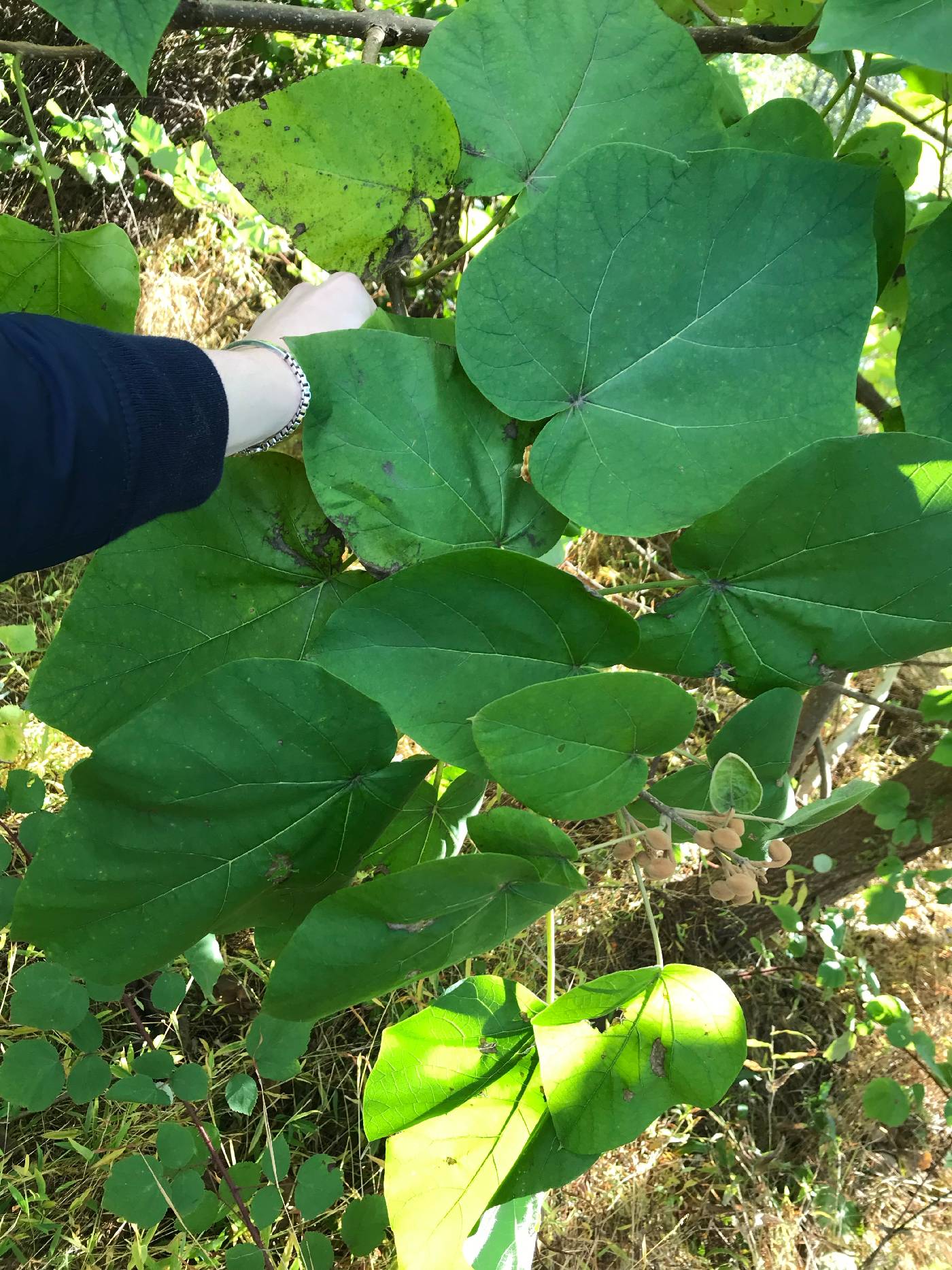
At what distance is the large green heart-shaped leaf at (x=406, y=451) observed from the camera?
0.43m

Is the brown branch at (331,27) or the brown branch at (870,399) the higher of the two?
the brown branch at (331,27)

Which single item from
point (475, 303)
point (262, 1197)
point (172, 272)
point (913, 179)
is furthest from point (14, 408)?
point (172, 272)

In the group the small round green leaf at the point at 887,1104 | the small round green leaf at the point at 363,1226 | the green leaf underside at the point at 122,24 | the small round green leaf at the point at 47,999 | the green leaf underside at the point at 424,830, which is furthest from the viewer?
the small round green leaf at the point at 887,1104

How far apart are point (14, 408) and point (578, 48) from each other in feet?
1.13

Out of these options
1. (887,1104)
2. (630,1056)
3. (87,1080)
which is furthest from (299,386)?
(887,1104)

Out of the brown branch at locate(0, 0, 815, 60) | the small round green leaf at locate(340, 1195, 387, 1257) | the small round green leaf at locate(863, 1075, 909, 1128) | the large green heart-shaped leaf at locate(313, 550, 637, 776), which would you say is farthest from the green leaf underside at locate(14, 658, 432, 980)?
the small round green leaf at locate(863, 1075, 909, 1128)

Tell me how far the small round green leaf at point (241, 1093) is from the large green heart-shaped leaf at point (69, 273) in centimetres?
72

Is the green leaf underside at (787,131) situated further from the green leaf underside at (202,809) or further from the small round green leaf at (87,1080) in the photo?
the small round green leaf at (87,1080)

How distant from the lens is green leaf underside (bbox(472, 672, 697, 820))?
37 centimetres

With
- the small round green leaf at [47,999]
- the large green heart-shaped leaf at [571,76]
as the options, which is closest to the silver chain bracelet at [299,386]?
the large green heart-shaped leaf at [571,76]

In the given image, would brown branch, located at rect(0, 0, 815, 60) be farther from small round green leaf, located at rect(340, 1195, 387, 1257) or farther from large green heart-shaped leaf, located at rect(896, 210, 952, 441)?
small round green leaf, located at rect(340, 1195, 387, 1257)

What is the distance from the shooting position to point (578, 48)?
0.47m

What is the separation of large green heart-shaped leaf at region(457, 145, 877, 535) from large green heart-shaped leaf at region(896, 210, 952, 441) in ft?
0.18

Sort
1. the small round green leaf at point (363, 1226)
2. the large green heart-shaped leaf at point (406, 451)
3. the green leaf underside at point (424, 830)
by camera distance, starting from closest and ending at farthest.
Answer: the large green heart-shaped leaf at point (406, 451)
the green leaf underside at point (424, 830)
the small round green leaf at point (363, 1226)
